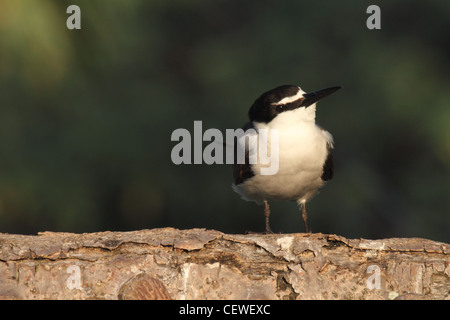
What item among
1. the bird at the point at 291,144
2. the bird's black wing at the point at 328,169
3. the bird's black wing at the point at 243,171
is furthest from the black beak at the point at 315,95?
the bird's black wing at the point at 243,171

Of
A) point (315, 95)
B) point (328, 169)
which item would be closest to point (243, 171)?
point (328, 169)

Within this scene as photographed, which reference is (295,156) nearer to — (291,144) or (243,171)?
(291,144)

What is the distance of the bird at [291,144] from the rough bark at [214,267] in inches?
56.1

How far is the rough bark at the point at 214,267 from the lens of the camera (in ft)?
15.9

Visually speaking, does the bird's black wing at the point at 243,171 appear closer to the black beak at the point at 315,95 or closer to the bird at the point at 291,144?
the bird at the point at 291,144

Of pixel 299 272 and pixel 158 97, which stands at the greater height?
pixel 158 97

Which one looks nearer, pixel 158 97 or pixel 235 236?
pixel 235 236

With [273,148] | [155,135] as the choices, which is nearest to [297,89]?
[273,148]

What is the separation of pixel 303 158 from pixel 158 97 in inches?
135

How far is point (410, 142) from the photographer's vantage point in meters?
9.70

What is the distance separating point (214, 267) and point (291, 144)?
180cm

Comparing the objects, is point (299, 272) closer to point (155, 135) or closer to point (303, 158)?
point (303, 158)

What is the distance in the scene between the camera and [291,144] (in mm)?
6434

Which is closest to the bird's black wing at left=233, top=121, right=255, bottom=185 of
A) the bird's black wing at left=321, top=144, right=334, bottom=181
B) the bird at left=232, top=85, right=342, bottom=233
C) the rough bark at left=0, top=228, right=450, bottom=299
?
the bird at left=232, top=85, right=342, bottom=233
